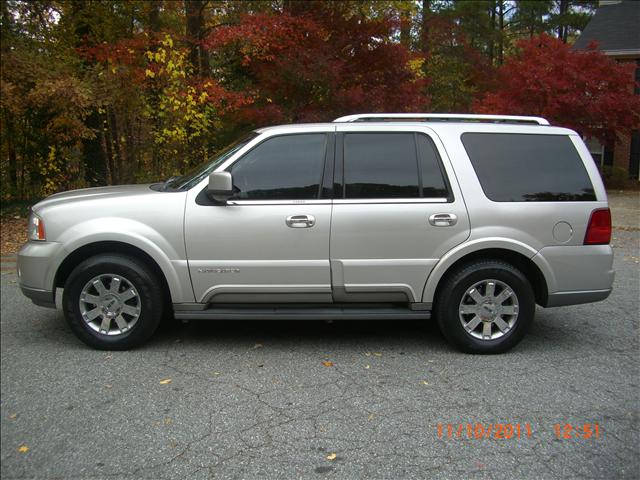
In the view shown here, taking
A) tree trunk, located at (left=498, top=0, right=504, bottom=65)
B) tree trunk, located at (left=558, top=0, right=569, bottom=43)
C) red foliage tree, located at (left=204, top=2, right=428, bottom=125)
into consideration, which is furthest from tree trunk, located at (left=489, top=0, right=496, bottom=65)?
red foliage tree, located at (left=204, top=2, right=428, bottom=125)

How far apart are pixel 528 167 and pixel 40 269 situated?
412 cm

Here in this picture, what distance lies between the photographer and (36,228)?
4805 mm

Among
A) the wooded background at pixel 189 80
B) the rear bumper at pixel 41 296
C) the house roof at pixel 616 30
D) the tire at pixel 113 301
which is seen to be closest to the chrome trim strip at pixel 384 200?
the tire at pixel 113 301

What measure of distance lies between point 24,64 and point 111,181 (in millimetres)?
3820

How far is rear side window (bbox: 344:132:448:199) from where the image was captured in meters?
4.73

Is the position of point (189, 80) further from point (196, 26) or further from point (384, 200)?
point (384, 200)

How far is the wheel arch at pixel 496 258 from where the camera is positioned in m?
4.67

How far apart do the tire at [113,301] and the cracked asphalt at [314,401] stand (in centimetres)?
16

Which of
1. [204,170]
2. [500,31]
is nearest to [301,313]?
[204,170]

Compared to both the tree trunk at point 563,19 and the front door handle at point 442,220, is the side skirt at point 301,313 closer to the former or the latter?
the front door handle at point 442,220

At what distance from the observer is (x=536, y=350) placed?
195 inches

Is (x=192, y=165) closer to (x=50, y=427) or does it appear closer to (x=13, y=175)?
(x=13, y=175)

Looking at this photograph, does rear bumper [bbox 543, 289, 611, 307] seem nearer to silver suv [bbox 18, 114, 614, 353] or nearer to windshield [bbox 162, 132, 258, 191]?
silver suv [bbox 18, 114, 614, 353]

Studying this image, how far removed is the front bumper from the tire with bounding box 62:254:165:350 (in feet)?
0.49
